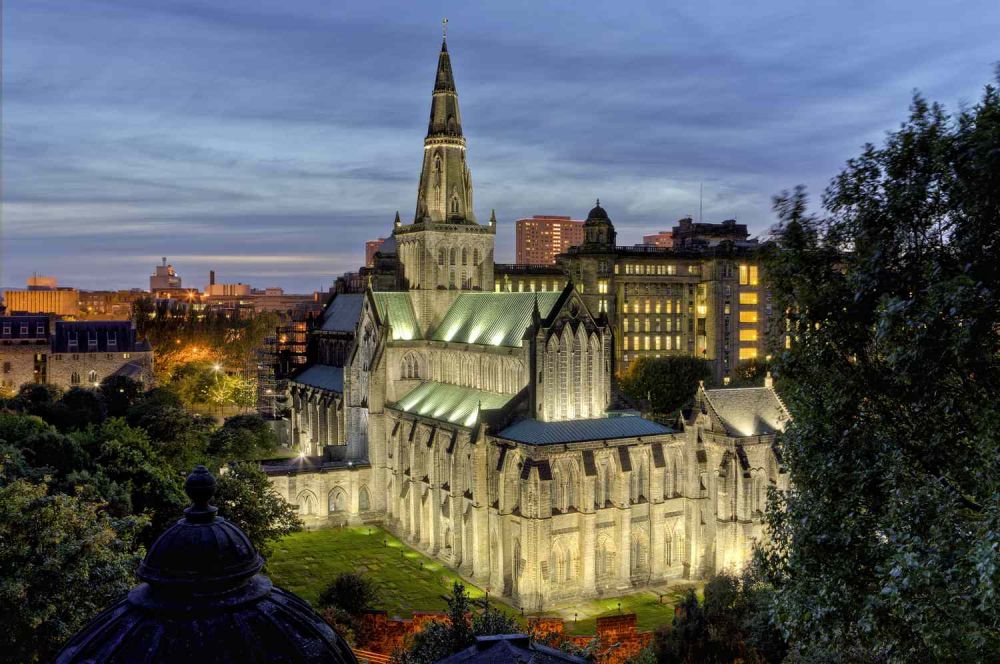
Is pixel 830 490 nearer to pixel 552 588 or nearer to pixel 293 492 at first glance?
pixel 552 588

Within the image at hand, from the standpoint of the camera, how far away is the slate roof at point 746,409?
59750 mm

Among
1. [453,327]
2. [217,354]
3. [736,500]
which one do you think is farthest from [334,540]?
[217,354]

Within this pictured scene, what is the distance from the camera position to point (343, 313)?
9494cm

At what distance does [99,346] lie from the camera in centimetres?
11544

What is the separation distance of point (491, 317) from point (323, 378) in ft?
97.7

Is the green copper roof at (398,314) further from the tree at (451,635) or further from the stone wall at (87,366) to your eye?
the stone wall at (87,366)

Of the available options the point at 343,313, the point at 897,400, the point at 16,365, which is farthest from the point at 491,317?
the point at 16,365

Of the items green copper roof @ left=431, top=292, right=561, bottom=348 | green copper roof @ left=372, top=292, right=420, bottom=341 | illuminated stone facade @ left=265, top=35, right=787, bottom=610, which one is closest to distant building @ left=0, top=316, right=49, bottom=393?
illuminated stone facade @ left=265, top=35, right=787, bottom=610

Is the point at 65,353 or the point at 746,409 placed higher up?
the point at 65,353

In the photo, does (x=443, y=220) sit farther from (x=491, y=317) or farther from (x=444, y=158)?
(x=491, y=317)

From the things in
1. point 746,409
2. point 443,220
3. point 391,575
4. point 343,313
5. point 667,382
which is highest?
point 443,220

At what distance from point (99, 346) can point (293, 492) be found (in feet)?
198

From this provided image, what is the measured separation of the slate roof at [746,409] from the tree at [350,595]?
27.7 meters

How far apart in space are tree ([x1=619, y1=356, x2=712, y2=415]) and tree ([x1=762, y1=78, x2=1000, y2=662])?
2690 inches
